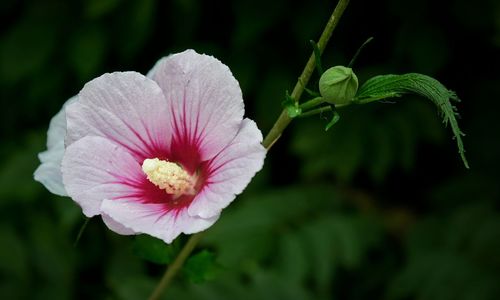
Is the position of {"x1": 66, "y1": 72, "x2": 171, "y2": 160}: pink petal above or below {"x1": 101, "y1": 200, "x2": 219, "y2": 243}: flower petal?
above

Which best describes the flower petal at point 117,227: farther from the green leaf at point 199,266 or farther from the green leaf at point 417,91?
the green leaf at point 417,91

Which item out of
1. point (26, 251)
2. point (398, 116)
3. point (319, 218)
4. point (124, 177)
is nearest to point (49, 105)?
point (26, 251)

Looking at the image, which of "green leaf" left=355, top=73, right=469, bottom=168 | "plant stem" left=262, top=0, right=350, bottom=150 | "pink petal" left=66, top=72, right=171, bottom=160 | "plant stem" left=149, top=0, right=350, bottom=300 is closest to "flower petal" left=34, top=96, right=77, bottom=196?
"pink petal" left=66, top=72, right=171, bottom=160

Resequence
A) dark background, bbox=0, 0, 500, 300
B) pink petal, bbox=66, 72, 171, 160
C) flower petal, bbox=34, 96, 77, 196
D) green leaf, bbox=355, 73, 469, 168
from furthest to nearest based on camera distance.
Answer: dark background, bbox=0, 0, 500, 300 → flower petal, bbox=34, 96, 77, 196 → pink petal, bbox=66, 72, 171, 160 → green leaf, bbox=355, 73, 469, 168

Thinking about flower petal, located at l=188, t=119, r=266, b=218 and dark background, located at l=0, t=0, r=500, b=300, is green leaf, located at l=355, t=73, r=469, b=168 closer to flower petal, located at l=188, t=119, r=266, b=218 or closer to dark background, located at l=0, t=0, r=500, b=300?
flower petal, located at l=188, t=119, r=266, b=218

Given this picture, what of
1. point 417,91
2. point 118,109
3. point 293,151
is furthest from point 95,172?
point 293,151

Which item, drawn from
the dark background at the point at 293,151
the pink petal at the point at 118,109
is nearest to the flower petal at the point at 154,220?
the pink petal at the point at 118,109

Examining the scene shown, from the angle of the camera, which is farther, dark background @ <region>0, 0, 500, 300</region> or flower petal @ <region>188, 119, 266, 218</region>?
dark background @ <region>0, 0, 500, 300</region>

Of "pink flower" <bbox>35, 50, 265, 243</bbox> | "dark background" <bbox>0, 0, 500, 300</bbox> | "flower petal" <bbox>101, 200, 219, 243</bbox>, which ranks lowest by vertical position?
"dark background" <bbox>0, 0, 500, 300</bbox>
